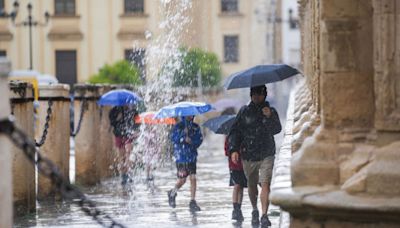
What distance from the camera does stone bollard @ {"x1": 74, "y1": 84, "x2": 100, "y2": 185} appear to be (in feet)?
65.6

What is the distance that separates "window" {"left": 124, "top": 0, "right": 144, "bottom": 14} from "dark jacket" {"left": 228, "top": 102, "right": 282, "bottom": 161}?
52.3m

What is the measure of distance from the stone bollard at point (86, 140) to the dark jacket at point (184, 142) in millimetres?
4295

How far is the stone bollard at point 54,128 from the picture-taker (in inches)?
689

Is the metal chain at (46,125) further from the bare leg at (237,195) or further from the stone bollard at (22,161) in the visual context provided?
the bare leg at (237,195)

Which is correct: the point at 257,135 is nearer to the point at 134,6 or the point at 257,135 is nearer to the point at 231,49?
the point at 134,6

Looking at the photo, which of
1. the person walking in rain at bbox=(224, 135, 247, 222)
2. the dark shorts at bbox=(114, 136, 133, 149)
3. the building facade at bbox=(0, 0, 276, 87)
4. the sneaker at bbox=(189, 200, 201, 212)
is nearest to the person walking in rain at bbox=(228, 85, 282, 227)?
the person walking in rain at bbox=(224, 135, 247, 222)

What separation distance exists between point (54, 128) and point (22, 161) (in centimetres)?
308

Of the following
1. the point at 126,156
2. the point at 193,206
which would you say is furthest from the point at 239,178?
the point at 126,156

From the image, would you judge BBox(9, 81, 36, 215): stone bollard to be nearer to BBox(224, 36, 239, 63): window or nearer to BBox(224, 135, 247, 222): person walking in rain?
BBox(224, 135, 247, 222): person walking in rain

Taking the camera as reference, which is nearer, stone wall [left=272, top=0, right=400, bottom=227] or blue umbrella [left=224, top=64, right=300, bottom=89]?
stone wall [left=272, top=0, right=400, bottom=227]

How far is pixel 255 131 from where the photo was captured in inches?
529

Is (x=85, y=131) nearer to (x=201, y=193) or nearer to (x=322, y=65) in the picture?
(x=201, y=193)

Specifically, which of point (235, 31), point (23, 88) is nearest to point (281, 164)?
point (23, 88)

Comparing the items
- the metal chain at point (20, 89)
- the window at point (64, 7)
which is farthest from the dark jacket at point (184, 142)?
the window at point (64, 7)
